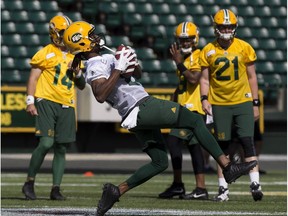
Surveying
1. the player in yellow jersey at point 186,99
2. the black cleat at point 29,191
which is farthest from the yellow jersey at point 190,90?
the black cleat at point 29,191

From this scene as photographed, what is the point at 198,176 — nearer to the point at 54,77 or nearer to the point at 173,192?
the point at 173,192

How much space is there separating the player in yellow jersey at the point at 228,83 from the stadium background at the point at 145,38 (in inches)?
376

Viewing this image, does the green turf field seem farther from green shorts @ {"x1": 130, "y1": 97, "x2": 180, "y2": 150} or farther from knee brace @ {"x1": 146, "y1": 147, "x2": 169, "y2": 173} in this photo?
green shorts @ {"x1": 130, "y1": 97, "x2": 180, "y2": 150}

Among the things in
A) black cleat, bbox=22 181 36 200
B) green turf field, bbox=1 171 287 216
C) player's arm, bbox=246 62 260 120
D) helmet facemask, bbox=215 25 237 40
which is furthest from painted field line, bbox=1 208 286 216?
helmet facemask, bbox=215 25 237 40

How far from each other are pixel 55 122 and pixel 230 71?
1.89 meters

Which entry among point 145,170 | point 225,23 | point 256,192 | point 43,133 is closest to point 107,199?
point 145,170

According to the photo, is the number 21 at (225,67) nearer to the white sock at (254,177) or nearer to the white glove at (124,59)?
the white sock at (254,177)

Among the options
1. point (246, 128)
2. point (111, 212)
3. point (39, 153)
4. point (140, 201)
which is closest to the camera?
point (111, 212)

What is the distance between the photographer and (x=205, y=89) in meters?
10.2

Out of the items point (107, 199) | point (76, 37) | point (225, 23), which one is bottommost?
point (107, 199)

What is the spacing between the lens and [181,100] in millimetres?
10930

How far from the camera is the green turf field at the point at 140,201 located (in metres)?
8.72

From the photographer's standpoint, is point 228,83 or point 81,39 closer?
point 81,39

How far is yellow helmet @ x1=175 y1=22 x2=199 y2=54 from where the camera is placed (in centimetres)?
1085
